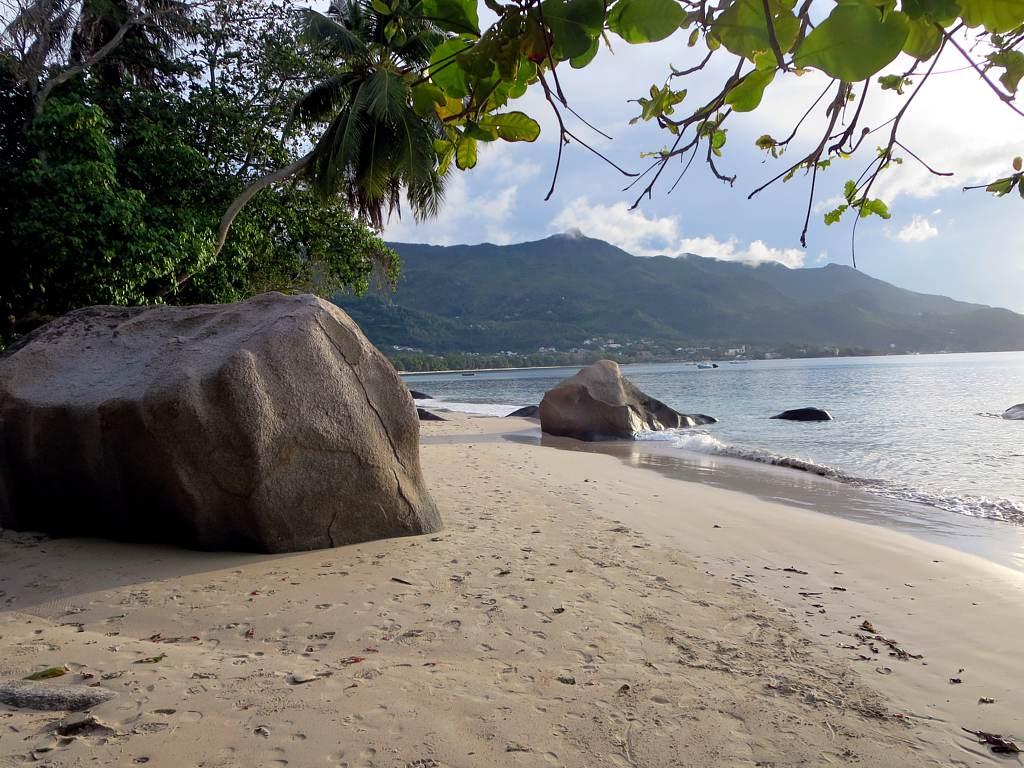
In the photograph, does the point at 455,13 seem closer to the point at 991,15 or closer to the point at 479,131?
the point at 479,131

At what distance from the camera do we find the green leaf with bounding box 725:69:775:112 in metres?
1.13

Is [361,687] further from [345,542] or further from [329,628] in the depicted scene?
[345,542]

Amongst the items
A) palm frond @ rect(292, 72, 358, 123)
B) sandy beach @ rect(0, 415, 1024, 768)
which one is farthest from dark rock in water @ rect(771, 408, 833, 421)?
palm frond @ rect(292, 72, 358, 123)

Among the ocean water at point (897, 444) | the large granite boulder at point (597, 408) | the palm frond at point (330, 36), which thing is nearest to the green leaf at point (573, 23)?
the ocean water at point (897, 444)

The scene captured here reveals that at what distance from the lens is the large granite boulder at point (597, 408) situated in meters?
16.4

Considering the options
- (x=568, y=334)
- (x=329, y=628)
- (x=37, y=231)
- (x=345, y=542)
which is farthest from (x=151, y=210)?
(x=568, y=334)

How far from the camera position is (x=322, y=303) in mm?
5355

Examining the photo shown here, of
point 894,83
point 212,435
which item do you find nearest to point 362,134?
point 212,435

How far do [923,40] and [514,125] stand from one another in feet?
2.37

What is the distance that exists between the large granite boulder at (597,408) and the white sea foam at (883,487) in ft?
4.41

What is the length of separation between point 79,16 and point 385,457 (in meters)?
11.2

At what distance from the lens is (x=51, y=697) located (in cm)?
229

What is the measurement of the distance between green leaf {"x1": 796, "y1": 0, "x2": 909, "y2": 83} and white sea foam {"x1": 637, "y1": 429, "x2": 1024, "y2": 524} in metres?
8.39

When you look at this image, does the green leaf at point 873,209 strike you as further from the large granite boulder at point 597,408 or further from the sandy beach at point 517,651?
the large granite boulder at point 597,408
